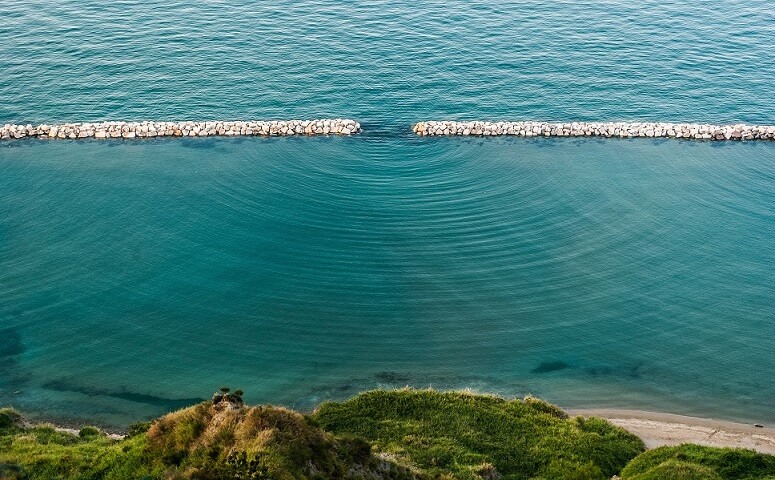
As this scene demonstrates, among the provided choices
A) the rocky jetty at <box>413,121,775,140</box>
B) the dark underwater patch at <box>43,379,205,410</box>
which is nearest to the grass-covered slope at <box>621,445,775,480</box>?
the dark underwater patch at <box>43,379,205,410</box>

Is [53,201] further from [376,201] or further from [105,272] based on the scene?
[376,201]

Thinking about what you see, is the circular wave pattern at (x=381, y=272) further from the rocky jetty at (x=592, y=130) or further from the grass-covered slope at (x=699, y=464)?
the grass-covered slope at (x=699, y=464)

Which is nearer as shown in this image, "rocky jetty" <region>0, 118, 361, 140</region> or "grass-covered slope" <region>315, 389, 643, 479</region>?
"grass-covered slope" <region>315, 389, 643, 479</region>

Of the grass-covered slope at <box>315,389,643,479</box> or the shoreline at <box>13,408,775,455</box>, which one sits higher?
the grass-covered slope at <box>315,389,643,479</box>

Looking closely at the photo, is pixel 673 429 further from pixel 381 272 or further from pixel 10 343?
pixel 10 343

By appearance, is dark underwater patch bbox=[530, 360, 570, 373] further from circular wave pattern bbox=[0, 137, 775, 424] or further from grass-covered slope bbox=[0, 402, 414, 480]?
grass-covered slope bbox=[0, 402, 414, 480]

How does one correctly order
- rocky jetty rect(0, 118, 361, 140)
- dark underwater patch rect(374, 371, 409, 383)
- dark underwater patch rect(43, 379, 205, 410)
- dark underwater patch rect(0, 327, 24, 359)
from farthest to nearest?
1. rocky jetty rect(0, 118, 361, 140)
2. dark underwater patch rect(0, 327, 24, 359)
3. dark underwater patch rect(374, 371, 409, 383)
4. dark underwater patch rect(43, 379, 205, 410)
